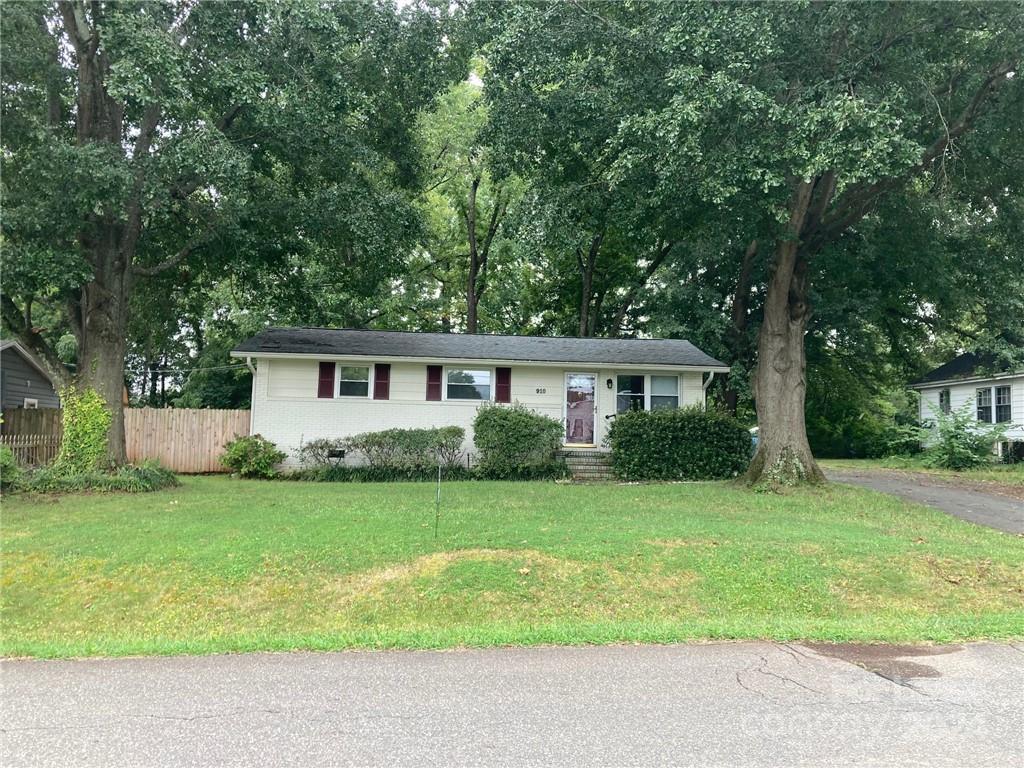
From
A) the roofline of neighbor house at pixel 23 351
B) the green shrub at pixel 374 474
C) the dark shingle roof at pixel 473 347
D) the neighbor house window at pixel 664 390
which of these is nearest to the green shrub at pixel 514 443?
the green shrub at pixel 374 474

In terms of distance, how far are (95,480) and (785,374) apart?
13.5m

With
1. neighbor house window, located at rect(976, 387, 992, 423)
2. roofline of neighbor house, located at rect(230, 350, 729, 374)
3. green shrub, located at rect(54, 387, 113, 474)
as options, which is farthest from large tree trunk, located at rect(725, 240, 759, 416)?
green shrub, located at rect(54, 387, 113, 474)

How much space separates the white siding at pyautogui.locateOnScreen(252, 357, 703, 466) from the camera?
16.1 metres

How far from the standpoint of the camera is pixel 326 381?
53.9ft

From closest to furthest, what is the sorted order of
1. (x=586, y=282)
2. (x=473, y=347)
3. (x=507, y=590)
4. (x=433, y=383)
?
(x=507, y=590)
(x=433, y=383)
(x=473, y=347)
(x=586, y=282)

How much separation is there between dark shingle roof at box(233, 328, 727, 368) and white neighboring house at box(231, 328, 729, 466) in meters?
0.03

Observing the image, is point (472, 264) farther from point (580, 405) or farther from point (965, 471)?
point (965, 471)

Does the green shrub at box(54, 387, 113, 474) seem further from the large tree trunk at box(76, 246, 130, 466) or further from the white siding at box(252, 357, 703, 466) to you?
the white siding at box(252, 357, 703, 466)

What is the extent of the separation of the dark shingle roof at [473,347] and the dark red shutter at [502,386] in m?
0.49

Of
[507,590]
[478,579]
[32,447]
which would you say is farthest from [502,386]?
[507,590]

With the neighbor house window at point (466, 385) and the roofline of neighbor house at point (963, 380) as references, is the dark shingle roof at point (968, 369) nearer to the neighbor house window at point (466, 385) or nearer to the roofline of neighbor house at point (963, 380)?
the roofline of neighbor house at point (963, 380)

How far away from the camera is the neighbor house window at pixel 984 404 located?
74.4 ft

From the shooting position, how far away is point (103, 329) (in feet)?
42.1

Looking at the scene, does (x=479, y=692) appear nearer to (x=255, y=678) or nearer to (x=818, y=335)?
(x=255, y=678)
